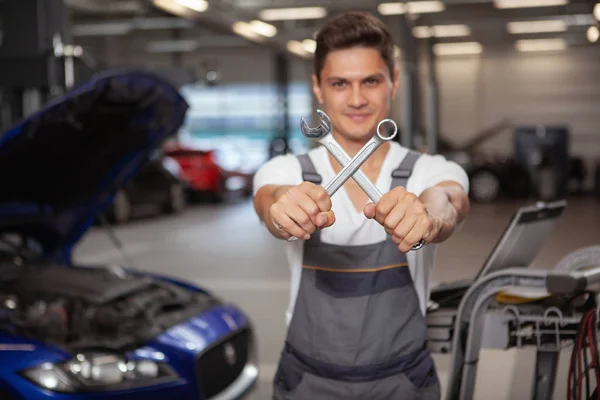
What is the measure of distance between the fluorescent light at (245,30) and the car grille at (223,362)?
10066 mm

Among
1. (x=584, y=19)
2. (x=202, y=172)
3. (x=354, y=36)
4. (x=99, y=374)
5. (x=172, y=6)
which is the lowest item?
(x=202, y=172)

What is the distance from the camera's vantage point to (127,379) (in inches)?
115

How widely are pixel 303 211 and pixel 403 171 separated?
0.48 meters

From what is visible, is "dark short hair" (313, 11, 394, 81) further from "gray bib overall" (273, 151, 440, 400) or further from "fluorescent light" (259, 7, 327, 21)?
"fluorescent light" (259, 7, 327, 21)

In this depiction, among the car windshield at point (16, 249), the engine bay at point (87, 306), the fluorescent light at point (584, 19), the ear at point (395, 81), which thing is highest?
the fluorescent light at point (584, 19)

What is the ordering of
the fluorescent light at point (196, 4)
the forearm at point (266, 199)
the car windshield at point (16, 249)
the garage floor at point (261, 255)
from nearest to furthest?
the forearm at point (266, 199) → the garage floor at point (261, 255) → the car windshield at point (16, 249) → the fluorescent light at point (196, 4)

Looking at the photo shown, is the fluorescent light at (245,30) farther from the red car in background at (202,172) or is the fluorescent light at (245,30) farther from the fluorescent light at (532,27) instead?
the fluorescent light at (532,27)

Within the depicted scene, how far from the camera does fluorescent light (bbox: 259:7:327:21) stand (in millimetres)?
13492

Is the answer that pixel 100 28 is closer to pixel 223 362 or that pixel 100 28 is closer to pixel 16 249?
pixel 16 249

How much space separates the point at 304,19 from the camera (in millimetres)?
14602

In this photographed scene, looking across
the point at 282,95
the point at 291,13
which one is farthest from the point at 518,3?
the point at 282,95

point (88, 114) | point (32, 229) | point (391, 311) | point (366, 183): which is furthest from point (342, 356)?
point (32, 229)

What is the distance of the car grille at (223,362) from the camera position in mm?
3170

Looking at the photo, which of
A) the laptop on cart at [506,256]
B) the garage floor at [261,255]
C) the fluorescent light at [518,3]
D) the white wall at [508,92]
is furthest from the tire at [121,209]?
the laptop on cart at [506,256]
